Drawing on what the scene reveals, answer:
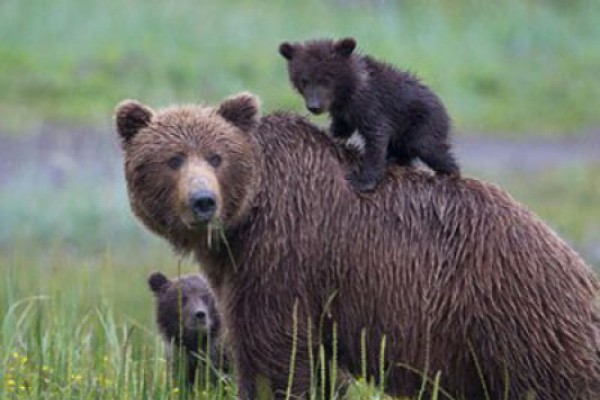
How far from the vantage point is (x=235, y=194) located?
7.65 metres

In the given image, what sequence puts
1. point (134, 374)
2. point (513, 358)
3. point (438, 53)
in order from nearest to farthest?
1. point (513, 358)
2. point (134, 374)
3. point (438, 53)

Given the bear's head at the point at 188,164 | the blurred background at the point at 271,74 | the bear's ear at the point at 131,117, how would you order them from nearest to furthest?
the bear's head at the point at 188,164
the bear's ear at the point at 131,117
the blurred background at the point at 271,74

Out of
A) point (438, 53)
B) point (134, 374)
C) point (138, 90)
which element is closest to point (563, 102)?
point (438, 53)

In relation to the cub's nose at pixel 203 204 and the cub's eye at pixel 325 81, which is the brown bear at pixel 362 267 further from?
the cub's eye at pixel 325 81

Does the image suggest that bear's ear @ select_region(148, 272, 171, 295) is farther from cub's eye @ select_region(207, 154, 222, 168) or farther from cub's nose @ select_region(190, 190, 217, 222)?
cub's nose @ select_region(190, 190, 217, 222)

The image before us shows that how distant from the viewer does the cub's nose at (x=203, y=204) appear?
744cm

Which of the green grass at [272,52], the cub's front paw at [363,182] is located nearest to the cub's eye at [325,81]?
the cub's front paw at [363,182]

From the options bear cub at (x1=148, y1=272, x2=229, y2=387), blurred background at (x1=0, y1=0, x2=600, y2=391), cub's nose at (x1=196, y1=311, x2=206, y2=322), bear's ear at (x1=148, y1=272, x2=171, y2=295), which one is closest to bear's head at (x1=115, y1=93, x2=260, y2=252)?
bear cub at (x1=148, y1=272, x2=229, y2=387)

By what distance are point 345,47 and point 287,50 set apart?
1.10 feet

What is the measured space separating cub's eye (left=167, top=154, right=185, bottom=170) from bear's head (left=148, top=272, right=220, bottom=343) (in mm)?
1607

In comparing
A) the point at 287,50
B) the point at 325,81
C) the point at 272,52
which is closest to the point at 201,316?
the point at 287,50

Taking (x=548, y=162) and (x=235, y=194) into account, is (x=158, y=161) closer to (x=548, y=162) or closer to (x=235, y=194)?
(x=235, y=194)

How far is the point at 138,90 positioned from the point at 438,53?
4499 mm

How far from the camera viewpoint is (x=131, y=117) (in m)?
7.80
